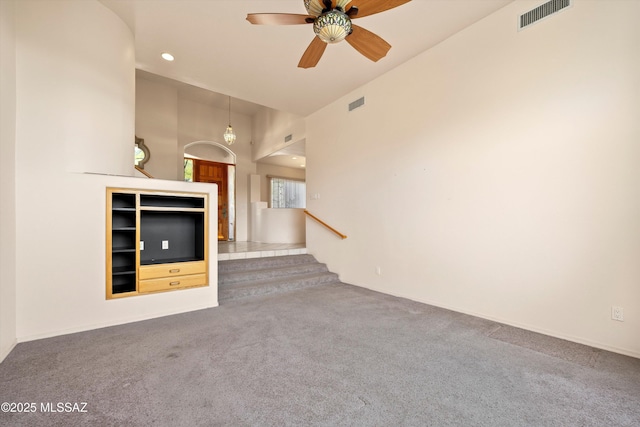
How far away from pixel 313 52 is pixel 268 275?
346cm

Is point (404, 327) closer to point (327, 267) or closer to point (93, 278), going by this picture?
point (327, 267)

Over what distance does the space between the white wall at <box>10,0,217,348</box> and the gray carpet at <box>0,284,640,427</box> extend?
297mm

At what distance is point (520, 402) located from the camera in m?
1.71

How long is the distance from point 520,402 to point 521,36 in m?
3.40

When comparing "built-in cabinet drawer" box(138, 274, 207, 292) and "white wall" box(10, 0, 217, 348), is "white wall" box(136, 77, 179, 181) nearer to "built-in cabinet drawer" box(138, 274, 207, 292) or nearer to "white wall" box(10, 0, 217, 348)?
"white wall" box(10, 0, 217, 348)

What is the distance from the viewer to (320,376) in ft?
6.51

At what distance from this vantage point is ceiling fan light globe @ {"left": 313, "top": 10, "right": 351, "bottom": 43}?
6.33 feet

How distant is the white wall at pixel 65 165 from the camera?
2.59 metres

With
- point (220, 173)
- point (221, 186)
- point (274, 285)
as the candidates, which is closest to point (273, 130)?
point (220, 173)

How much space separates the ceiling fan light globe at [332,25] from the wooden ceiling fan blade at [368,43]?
0.28m

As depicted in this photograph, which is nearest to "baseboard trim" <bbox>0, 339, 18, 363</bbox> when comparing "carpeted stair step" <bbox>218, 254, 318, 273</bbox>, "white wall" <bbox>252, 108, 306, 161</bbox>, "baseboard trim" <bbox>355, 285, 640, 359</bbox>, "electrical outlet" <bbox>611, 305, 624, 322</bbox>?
"carpeted stair step" <bbox>218, 254, 318, 273</bbox>

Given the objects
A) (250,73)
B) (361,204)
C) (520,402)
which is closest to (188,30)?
(250,73)

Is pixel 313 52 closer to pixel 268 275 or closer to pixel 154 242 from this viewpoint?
pixel 154 242

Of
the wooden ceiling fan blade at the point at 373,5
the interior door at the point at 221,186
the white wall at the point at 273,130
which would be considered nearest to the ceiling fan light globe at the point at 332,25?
the wooden ceiling fan blade at the point at 373,5
